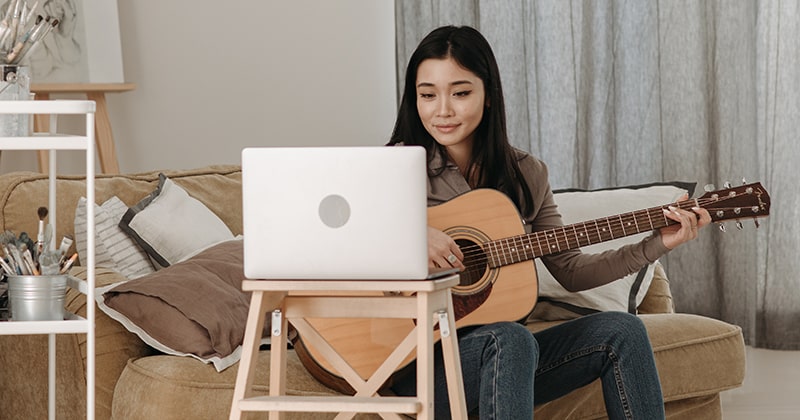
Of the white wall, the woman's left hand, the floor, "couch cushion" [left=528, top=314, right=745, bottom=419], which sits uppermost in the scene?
the white wall

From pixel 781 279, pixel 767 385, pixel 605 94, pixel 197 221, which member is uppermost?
pixel 605 94

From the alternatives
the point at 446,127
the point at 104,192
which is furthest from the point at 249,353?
the point at 104,192

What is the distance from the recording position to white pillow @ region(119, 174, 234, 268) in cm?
244

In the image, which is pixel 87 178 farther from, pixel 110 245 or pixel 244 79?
pixel 244 79

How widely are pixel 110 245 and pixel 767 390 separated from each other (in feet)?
6.85

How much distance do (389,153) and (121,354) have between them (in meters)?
0.85

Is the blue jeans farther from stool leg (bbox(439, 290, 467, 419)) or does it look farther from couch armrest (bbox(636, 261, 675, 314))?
couch armrest (bbox(636, 261, 675, 314))

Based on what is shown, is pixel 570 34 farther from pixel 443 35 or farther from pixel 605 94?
pixel 443 35

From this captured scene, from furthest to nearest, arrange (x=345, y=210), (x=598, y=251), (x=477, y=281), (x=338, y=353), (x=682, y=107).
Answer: (x=682, y=107) < (x=598, y=251) < (x=477, y=281) < (x=338, y=353) < (x=345, y=210)

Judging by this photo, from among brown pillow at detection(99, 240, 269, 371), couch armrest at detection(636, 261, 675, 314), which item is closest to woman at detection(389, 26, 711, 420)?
brown pillow at detection(99, 240, 269, 371)

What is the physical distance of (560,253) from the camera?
2271 millimetres

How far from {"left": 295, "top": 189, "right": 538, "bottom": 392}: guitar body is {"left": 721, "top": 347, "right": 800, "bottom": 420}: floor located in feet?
4.06

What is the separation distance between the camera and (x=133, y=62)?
149 inches

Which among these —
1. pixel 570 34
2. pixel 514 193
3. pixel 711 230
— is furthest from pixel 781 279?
pixel 514 193
